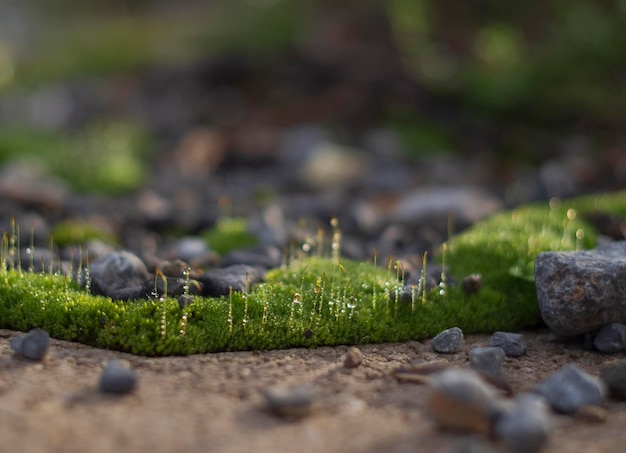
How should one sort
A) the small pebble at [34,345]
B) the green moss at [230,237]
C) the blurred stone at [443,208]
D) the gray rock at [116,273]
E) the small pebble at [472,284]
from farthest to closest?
the blurred stone at [443,208] < the green moss at [230,237] < the small pebble at [472,284] < the gray rock at [116,273] < the small pebble at [34,345]

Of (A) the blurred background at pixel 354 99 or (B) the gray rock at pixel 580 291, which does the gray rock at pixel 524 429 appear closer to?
(B) the gray rock at pixel 580 291

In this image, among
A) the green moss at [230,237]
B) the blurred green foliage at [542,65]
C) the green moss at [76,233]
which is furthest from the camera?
the blurred green foliage at [542,65]

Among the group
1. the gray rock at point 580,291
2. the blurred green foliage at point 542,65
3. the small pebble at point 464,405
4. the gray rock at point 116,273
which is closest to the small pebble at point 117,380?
the gray rock at point 116,273

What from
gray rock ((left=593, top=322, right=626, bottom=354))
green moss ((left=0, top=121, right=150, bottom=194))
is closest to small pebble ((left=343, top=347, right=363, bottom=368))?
gray rock ((left=593, top=322, right=626, bottom=354))

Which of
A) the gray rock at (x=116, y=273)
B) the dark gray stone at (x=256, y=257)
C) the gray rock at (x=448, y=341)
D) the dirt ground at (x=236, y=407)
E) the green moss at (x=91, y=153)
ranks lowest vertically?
the dirt ground at (x=236, y=407)

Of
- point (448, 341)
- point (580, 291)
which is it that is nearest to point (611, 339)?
point (580, 291)

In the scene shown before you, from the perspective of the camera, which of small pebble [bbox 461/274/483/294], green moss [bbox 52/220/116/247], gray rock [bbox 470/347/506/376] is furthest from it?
green moss [bbox 52/220/116/247]

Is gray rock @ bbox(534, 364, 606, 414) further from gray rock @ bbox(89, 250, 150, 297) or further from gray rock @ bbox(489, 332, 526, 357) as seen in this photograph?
gray rock @ bbox(89, 250, 150, 297)
